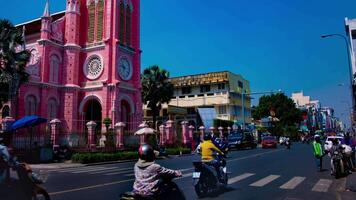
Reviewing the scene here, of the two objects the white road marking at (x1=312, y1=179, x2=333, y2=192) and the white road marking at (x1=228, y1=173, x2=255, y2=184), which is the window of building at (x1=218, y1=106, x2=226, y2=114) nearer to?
the white road marking at (x1=228, y1=173, x2=255, y2=184)

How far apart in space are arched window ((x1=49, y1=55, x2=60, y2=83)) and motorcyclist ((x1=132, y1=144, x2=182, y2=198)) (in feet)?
109

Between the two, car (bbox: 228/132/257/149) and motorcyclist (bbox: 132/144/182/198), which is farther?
car (bbox: 228/132/257/149)

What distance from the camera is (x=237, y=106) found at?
6366cm

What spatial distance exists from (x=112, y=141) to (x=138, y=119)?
10167 mm

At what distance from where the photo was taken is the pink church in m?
35.4

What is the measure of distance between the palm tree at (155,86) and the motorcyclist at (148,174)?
37.9m

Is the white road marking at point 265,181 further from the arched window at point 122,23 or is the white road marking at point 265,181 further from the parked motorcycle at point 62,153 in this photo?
the arched window at point 122,23

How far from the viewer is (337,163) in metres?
13.6

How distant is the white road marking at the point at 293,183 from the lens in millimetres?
10883

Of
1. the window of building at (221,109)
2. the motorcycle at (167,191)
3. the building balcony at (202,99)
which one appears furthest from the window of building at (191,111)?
the motorcycle at (167,191)

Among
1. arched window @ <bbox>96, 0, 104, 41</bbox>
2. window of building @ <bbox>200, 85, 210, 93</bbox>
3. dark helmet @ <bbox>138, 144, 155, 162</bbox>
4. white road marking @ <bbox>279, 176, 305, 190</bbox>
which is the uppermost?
arched window @ <bbox>96, 0, 104, 41</bbox>

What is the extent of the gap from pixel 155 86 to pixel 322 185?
33.2m

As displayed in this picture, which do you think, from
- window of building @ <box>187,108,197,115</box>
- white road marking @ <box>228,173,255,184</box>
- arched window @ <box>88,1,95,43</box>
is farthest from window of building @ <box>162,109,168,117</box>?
white road marking @ <box>228,173,255,184</box>

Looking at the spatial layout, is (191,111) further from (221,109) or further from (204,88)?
(221,109)
